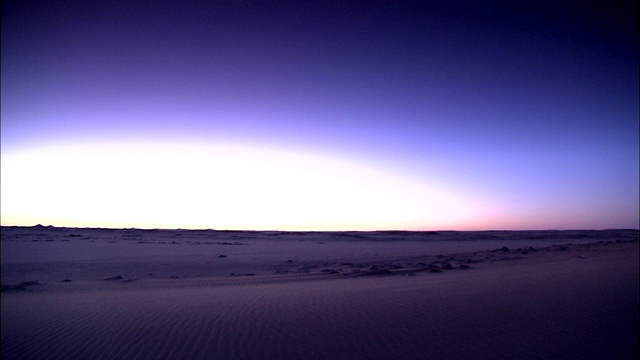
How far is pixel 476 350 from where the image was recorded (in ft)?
19.4

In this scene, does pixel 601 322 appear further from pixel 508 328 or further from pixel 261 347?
pixel 261 347

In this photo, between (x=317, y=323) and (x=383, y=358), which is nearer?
(x=383, y=358)

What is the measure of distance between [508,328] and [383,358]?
10.2ft

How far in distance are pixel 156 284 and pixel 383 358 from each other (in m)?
11.8

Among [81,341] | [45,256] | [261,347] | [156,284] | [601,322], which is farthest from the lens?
[45,256]

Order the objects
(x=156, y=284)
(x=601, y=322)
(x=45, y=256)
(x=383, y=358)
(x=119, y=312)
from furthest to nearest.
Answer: (x=45, y=256) < (x=156, y=284) < (x=119, y=312) < (x=601, y=322) < (x=383, y=358)

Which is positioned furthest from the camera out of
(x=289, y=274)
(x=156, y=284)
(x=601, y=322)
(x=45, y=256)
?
(x=45, y=256)

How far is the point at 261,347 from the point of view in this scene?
6.20 meters

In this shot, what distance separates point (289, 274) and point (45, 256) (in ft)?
58.6

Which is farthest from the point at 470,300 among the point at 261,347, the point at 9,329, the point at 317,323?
the point at 9,329

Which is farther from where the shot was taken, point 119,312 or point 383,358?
point 119,312

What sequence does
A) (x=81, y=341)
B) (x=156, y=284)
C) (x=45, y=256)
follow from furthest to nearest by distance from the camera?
(x=45, y=256), (x=156, y=284), (x=81, y=341)

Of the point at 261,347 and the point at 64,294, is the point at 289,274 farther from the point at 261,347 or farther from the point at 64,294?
the point at 261,347

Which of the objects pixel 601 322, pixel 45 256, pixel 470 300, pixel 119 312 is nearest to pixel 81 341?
pixel 119 312
